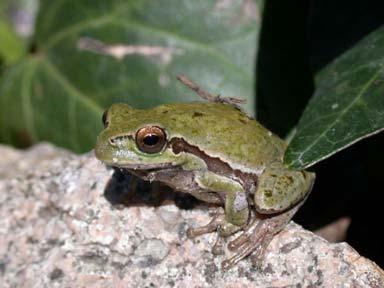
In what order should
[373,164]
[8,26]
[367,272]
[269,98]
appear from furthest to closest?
[8,26] → [269,98] → [373,164] → [367,272]

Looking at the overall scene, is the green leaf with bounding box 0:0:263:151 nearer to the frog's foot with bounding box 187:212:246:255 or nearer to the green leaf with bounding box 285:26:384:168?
the green leaf with bounding box 285:26:384:168

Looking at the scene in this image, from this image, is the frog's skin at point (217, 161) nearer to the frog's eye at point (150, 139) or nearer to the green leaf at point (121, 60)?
the frog's eye at point (150, 139)

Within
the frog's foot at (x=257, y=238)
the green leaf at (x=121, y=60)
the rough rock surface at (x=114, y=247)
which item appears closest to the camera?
the rough rock surface at (x=114, y=247)

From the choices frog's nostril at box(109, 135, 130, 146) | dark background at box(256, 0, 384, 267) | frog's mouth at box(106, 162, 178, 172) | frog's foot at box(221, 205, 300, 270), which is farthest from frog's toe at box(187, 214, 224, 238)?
dark background at box(256, 0, 384, 267)

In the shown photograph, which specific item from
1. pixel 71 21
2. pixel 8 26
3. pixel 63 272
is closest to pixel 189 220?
pixel 63 272

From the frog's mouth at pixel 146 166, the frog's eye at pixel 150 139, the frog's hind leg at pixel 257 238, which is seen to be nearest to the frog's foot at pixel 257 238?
the frog's hind leg at pixel 257 238

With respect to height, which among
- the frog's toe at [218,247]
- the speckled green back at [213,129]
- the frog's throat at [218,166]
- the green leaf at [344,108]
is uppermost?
the green leaf at [344,108]

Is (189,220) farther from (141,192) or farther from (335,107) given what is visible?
(335,107)
